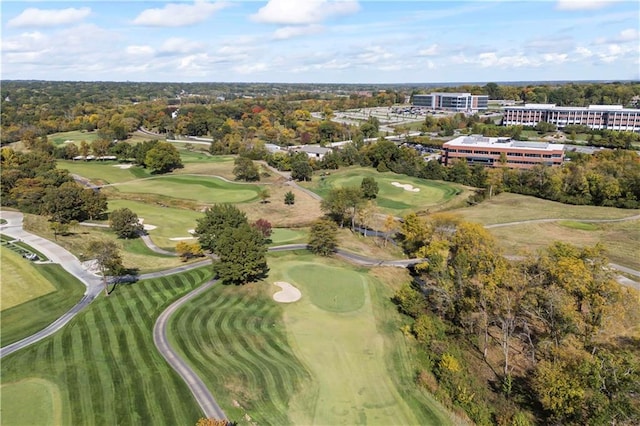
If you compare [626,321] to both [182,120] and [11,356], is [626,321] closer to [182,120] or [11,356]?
[11,356]

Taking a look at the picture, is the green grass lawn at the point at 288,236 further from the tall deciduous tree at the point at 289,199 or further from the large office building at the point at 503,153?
the large office building at the point at 503,153

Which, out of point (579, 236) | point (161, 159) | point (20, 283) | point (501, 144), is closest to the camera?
point (20, 283)

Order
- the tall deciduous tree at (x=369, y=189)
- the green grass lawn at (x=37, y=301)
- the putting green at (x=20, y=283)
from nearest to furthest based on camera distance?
the green grass lawn at (x=37, y=301) < the putting green at (x=20, y=283) < the tall deciduous tree at (x=369, y=189)

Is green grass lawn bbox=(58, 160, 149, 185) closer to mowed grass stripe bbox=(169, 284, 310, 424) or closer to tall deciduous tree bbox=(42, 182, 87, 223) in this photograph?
tall deciduous tree bbox=(42, 182, 87, 223)

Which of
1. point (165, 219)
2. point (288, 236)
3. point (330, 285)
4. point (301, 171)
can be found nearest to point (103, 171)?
point (165, 219)

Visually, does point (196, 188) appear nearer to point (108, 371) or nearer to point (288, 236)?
point (288, 236)

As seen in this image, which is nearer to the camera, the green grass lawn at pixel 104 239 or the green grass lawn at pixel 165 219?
the green grass lawn at pixel 104 239

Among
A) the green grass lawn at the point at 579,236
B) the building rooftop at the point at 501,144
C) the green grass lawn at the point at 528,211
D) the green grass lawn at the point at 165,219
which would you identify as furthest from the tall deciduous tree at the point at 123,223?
the building rooftop at the point at 501,144
